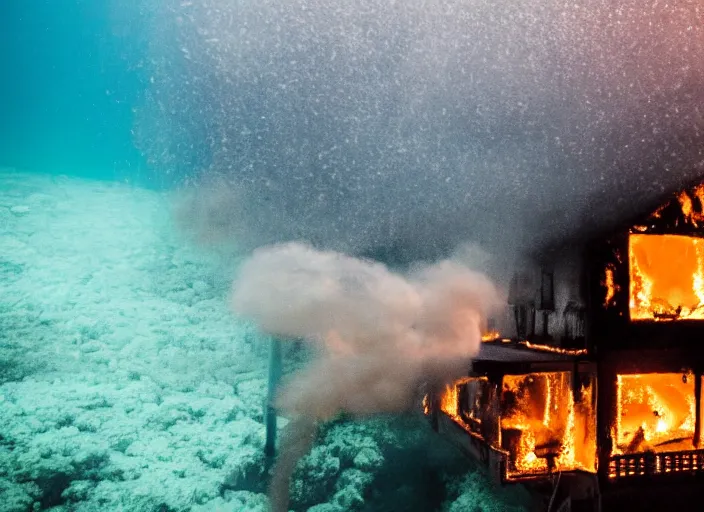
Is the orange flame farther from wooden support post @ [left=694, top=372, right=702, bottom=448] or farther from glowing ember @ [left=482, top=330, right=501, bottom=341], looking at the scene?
glowing ember @ [left=482, top=330, right=501, bottom=341]

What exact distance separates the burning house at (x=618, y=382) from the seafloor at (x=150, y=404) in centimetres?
316

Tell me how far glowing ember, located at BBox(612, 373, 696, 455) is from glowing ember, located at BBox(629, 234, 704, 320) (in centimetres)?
139

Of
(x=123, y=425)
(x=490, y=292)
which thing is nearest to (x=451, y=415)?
(x=490, y=292)

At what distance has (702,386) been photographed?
7707mm

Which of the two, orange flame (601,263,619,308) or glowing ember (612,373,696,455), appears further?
glowing ember (612,373,696,455)

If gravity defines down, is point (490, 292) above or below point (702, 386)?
above

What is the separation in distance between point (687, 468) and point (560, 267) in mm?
4540

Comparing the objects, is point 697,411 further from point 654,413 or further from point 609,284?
point 609,284

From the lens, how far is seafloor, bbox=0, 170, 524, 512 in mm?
10953

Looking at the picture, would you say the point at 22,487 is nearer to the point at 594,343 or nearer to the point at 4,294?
the point at 4,294

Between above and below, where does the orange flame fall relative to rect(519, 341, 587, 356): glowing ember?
above

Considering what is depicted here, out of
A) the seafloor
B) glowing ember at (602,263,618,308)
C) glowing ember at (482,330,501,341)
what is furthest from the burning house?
glowing ember at (482,330,501,341)

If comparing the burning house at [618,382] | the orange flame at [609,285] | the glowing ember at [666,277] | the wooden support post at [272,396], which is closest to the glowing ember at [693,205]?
the burning house at [618,382]

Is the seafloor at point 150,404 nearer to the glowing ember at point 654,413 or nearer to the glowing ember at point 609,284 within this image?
the glowing ember at point 654,413
